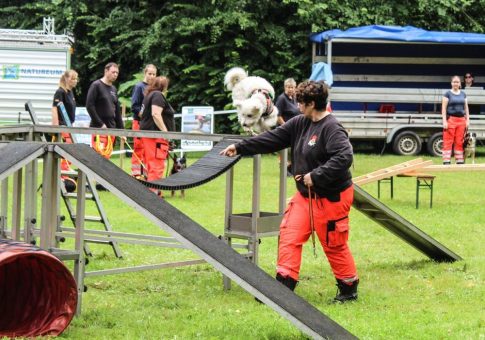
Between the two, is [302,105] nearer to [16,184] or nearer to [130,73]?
[16,184]

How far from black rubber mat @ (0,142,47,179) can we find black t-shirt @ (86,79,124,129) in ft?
20.5

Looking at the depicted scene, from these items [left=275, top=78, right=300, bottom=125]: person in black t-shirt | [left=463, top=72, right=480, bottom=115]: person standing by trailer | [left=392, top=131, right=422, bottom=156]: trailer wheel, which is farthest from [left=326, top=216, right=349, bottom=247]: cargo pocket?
[left=463, top=72, right=480, bottom=115]: person standing by trailer

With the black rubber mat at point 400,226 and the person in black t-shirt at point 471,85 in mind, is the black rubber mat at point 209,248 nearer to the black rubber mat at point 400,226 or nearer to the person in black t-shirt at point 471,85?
the black rubber mat at point 400,226

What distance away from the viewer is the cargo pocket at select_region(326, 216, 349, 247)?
7.62 m

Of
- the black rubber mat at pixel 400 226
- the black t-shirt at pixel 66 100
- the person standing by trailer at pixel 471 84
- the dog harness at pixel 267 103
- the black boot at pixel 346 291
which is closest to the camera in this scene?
the black boot at pixel 346 291

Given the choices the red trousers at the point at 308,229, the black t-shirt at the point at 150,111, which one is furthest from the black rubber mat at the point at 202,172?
the black t-shirt at the point at 150,111

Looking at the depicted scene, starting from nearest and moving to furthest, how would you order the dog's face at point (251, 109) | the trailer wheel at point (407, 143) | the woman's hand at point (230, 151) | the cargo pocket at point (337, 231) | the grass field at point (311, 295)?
the grass field at point (311, 295) < the cargo pocket at point (337, 231) < the woman's hand at point (230, 151) < the dog's face at point (251, 109) < the trailer wheel at point (407, 143)

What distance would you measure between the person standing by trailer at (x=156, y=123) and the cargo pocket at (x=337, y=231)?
18.4 feet

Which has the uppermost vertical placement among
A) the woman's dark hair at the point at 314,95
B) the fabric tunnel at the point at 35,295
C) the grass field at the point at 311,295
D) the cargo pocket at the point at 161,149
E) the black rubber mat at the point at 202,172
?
the woman's dark hair at the point at 314,95

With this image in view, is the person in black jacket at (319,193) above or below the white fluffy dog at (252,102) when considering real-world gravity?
below

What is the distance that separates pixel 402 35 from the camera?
23703 millimetres

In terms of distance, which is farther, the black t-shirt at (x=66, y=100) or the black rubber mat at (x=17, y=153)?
the black t-shirt at (x=66, y=100)

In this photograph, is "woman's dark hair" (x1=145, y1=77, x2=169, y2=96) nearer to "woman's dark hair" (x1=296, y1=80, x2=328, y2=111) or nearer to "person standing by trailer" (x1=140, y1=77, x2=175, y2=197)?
"person standing by trailer" (x1=140, y1=77, x2=175, y2=197)

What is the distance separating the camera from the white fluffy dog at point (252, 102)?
31.1 ft
